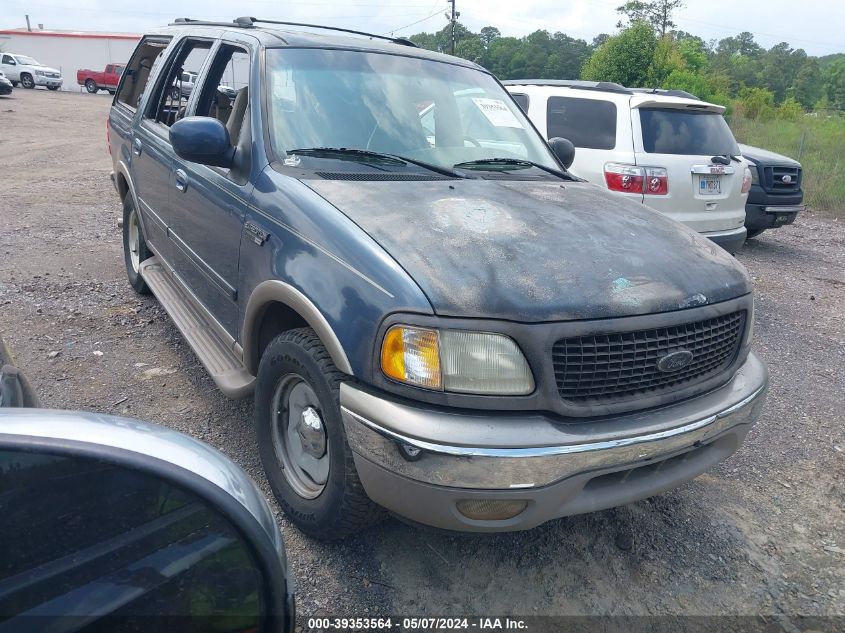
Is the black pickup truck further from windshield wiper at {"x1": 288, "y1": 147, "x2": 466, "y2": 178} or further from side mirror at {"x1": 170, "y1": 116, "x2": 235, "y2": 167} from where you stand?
side mirror at {"x1": 170, "y1": 116, "x2": 235, "y2": 167}

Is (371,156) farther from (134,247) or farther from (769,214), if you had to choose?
(769,214)

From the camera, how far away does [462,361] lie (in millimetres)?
2199

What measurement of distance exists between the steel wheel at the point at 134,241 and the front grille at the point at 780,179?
24.5 ft

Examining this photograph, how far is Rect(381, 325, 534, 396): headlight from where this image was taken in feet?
7.20

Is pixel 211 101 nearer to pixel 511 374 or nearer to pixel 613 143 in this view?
pixel 511 374

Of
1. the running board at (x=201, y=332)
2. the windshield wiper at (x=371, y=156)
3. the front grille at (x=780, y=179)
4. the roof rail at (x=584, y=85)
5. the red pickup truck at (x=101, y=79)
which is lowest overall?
the red pickup truck at (x=101, y=79)

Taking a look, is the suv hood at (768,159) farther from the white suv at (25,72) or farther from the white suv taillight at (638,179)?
the white suv at (25,72)

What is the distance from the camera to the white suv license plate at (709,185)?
648 cm

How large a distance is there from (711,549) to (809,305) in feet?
15.2

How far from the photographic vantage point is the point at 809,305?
21.9 feet

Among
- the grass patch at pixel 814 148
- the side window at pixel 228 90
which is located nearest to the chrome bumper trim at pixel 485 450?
the side window at pixel 228 90

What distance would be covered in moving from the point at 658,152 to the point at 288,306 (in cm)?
483

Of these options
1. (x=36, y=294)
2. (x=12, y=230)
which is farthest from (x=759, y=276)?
(x=12, y=230)

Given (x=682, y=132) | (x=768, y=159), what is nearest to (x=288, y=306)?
(x=682, y=132)
